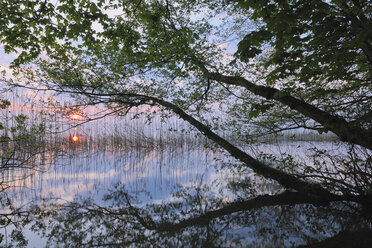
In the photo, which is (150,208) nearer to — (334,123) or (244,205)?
(244,205)

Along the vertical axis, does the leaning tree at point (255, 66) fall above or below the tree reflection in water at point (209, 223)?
above

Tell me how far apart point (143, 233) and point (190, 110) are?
3.91 meters

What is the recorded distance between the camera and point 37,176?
25.4ft

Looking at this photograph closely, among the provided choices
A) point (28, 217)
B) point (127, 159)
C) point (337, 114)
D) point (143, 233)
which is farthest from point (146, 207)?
point (127, 159)

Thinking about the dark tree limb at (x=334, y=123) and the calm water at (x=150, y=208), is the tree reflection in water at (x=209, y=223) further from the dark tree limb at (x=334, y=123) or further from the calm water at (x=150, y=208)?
the dark tree limb at (x=334, y=123)

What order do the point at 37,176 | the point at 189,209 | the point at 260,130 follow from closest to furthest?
the point at 189,209, the point at 260,130, the point at 37,176

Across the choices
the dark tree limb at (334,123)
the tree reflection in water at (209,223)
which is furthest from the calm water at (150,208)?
the dark tree limb at (334,123)

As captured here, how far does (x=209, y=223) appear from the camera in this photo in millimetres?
4199

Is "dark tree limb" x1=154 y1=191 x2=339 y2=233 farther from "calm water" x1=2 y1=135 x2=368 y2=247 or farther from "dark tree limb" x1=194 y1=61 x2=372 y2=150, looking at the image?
"dark tree limb" x1=194 y1=61 x2=372 y2=150

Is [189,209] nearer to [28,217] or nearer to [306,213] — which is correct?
[306,213]

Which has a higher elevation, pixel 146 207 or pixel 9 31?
pixel 9 31

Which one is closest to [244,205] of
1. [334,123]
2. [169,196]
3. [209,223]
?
[209,223]

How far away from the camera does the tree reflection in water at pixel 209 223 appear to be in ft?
11.5

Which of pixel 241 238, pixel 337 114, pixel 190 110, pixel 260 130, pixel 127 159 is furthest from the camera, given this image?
pixel 127 159
